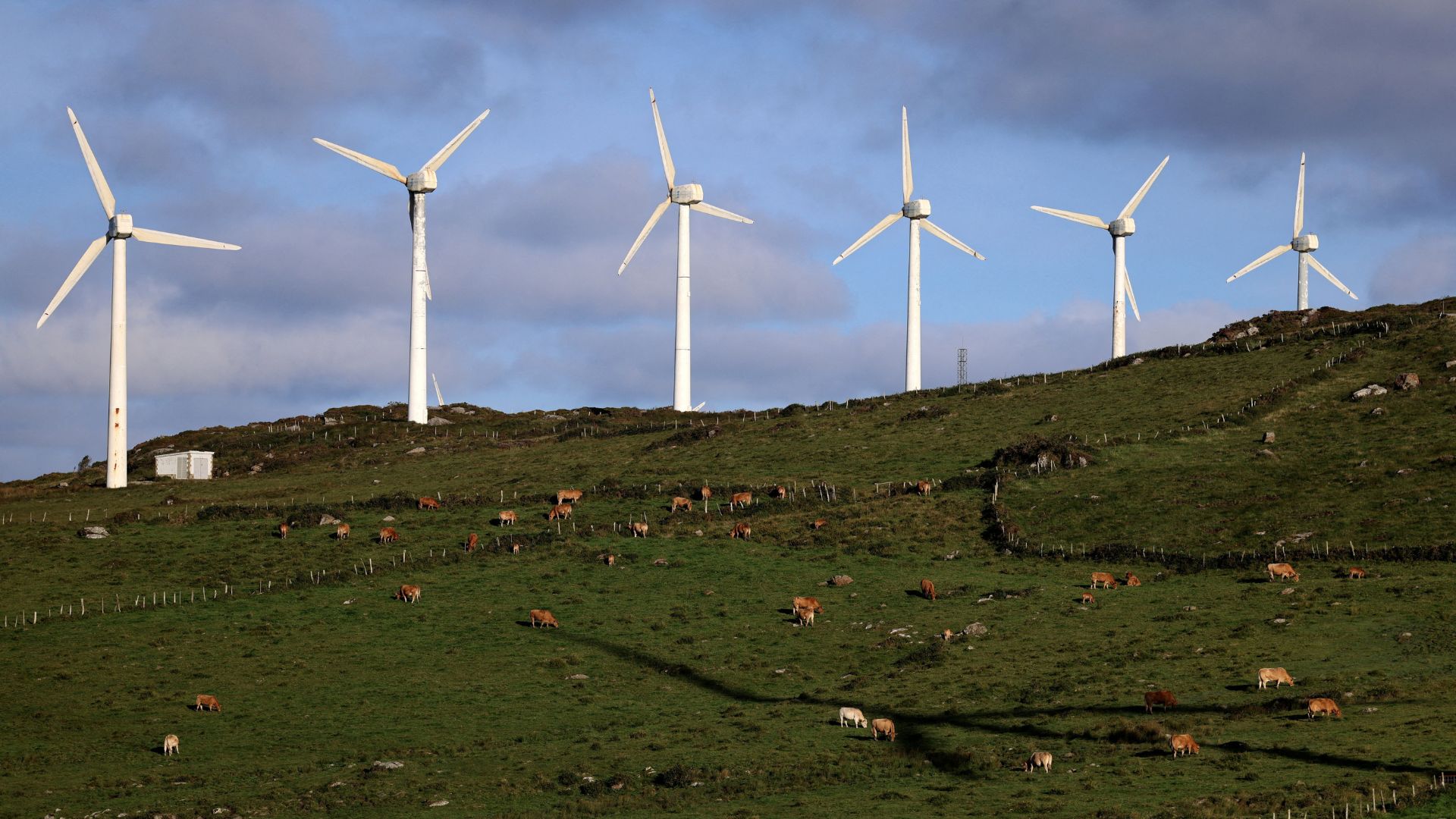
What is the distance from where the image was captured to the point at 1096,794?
37.2 m

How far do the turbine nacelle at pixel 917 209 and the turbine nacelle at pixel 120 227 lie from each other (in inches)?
2801

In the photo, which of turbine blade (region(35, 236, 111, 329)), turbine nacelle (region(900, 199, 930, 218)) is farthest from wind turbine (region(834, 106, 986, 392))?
turbine blade (region(35, 236, 111, 329))

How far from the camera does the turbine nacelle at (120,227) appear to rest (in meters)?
114

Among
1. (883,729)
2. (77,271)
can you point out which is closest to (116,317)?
(77,271)

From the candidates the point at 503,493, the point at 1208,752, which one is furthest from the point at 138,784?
the point at 503,493

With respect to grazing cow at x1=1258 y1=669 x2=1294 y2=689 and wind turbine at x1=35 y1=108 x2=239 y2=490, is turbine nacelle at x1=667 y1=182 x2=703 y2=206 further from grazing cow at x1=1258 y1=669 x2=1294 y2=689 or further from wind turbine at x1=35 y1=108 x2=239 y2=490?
grazing cow at x1=1258 y1=669 x2=1294 y2=689

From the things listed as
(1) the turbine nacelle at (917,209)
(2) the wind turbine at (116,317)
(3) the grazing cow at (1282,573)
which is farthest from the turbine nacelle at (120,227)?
(3) the grazing cow at (1282,573)

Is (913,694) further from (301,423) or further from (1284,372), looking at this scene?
(301,423)

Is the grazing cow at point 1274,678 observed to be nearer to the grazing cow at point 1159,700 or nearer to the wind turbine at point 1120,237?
the grazing cow at point 1159,700

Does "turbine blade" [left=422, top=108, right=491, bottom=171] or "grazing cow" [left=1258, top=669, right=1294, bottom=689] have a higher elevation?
"turbine blade" [left=422, top=108, right=491, bottom=171]

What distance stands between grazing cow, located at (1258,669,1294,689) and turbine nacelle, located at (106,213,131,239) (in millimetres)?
94945

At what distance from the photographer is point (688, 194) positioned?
477 ft

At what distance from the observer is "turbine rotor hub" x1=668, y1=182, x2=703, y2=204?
14538 cm

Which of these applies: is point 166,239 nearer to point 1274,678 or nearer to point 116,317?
point 116,317
